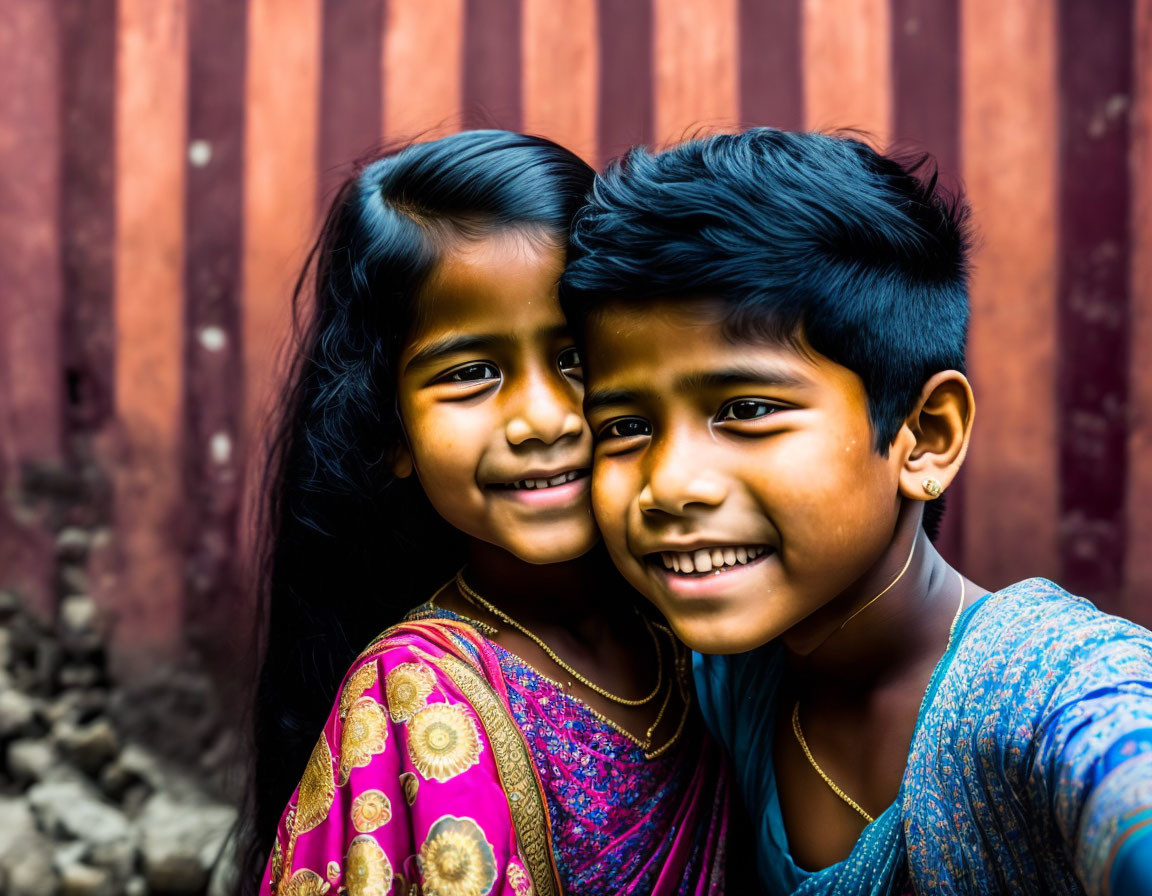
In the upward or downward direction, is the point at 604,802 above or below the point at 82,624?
above

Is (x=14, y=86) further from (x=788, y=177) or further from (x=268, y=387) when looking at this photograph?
(x=788, y=177)

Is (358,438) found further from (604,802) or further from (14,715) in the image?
(14,715)

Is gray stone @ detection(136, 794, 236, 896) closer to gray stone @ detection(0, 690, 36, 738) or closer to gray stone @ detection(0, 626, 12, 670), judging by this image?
gray stone @ detection(0, 690, 36, 738)

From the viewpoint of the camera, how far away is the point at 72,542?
10.4 feet

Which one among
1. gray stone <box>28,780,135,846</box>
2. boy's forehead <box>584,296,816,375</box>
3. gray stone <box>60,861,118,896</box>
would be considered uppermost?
boy's forehead <box>584,296,816,375</box>

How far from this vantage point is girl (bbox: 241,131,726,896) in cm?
138

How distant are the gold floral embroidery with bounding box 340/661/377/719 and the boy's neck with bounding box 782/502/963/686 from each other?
583 mm

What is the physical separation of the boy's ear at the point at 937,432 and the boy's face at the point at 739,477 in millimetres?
39

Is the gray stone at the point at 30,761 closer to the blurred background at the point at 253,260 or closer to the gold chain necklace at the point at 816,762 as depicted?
the blurred background at the point at 253,260

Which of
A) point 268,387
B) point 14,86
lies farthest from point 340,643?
point 14,86

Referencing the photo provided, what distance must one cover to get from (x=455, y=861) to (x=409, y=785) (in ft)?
0.35

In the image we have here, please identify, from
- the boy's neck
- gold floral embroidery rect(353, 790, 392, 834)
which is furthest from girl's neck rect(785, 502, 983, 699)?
gold floral embroidery rect(353, 790, 392, 834)

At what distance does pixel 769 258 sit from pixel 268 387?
199 centimetres

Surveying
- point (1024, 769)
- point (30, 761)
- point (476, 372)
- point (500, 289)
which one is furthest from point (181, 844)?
point (1024, 769)
